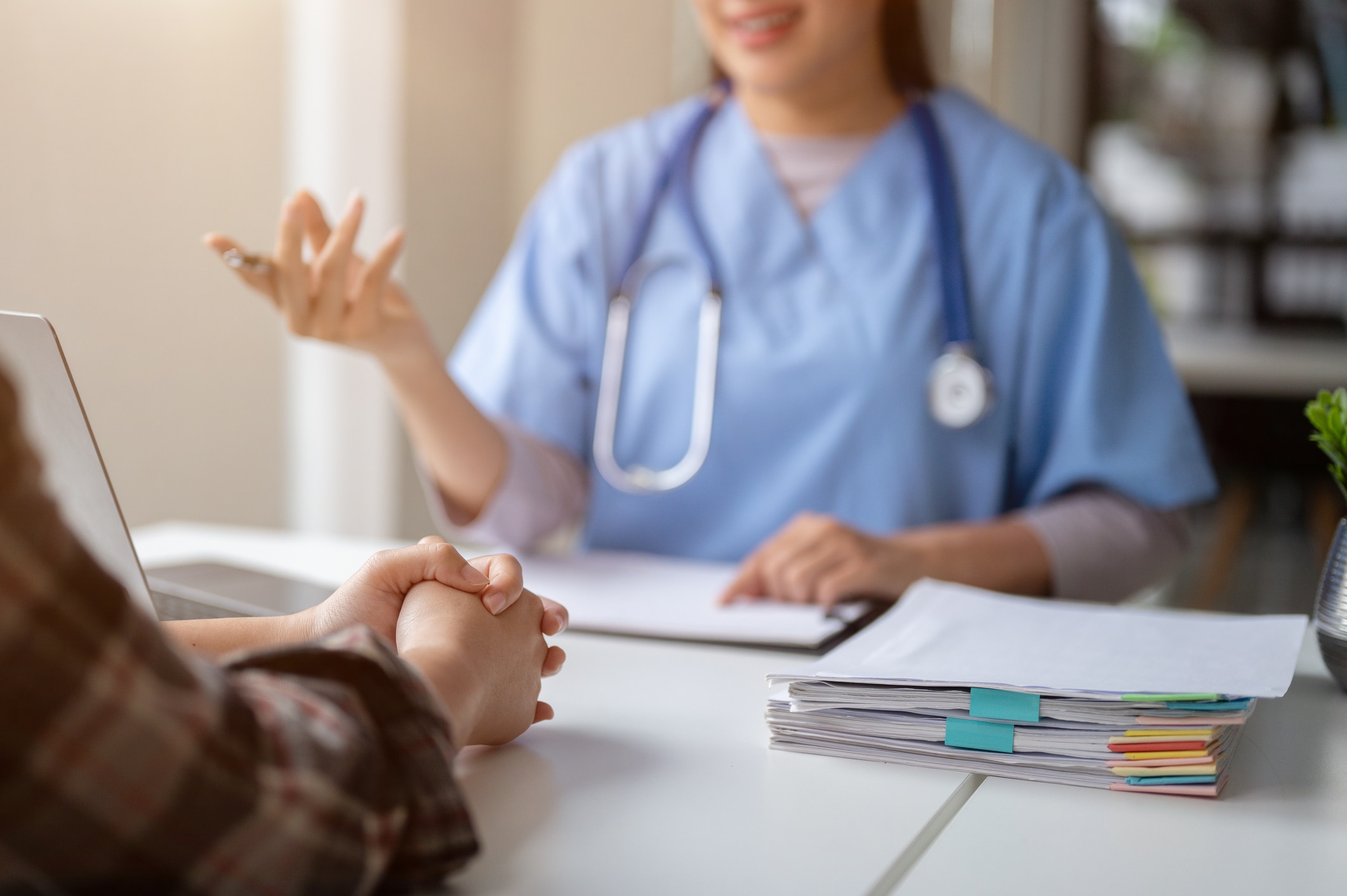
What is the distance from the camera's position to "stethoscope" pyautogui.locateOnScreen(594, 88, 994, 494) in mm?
1095

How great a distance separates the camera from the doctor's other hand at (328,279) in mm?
848

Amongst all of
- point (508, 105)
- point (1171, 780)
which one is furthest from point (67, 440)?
point (508, 105)

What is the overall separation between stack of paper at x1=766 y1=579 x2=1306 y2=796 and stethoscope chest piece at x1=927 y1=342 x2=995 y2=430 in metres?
0.45

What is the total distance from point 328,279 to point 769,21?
0.51m

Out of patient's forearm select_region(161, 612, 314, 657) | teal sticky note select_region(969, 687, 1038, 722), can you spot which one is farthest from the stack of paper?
patient's forearm select_region(161, 612, 314, 657)

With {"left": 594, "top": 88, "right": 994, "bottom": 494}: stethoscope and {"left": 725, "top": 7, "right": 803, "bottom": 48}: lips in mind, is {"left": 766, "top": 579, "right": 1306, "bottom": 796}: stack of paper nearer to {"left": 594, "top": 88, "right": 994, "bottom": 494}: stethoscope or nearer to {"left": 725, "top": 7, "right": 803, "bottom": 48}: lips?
{"left": 594, "top": 88, "right": 994, "bottom": 494}: stethoscope

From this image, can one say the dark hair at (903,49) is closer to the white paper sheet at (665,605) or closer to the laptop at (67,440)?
the white paper sheet at (665,605)

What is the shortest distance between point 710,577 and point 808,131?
19.8 inches

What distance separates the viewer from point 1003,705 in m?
0.54

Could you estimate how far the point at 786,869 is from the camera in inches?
17.1

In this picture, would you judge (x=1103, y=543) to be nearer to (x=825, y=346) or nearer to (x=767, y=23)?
(x=825, y=346)

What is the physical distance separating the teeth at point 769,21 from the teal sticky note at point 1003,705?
781mm

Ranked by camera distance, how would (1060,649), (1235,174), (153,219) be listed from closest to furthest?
1. (1060,649)
2. (153,219)
3. (1235,174)

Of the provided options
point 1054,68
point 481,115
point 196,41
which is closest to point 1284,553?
point 1054,68
